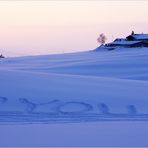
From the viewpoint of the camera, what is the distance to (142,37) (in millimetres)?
41344

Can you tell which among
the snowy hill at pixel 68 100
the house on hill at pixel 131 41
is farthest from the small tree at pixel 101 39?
the snowy hill at pixel 68 100

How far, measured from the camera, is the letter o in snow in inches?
200

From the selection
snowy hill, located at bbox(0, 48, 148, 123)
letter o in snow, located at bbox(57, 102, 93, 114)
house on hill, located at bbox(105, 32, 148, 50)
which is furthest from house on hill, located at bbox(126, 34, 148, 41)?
letter o in snow, located at bbox(57, 102, 93, 114)

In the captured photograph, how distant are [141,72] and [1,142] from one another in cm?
693

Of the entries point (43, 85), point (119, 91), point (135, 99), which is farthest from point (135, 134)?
point (43, 85)

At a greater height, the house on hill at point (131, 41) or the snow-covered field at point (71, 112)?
the house on hill at point (131, 41)

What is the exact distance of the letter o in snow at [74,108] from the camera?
507 cm

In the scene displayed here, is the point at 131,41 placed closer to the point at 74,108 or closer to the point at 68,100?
the point at 68,100

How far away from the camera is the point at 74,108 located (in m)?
5.18

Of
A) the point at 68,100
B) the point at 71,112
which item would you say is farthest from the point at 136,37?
the point at 71,112

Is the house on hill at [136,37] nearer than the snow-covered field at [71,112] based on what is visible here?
No

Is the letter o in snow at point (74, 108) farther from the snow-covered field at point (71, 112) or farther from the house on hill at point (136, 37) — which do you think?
the house on hill at point (136, 37)

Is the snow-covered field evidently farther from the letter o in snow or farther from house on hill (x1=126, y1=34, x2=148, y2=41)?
house on hill (x1=126, y1=34, x2=148, y2=41)

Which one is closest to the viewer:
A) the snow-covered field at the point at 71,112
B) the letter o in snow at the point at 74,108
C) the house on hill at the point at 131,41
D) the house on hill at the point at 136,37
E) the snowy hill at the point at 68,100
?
the snow-covered field at the point at 71,112
